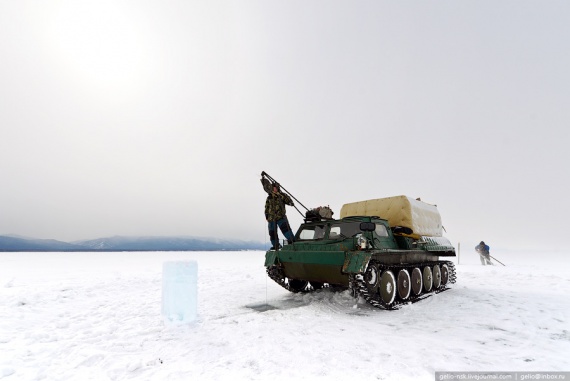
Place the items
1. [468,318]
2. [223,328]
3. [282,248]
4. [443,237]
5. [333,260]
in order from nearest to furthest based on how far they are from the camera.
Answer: [223,328], [468,318], [333,260], [282,248], [443,237]

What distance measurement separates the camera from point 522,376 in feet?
12.5

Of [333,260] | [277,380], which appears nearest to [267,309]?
[333,260]

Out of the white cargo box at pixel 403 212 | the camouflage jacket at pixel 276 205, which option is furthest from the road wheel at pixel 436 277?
the camouflage jacket at pixel 276 205

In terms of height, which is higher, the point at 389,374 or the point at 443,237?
the point at 443,237

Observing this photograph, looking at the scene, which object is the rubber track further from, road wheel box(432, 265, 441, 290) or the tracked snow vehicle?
road wheel box(432, 265, 441, 290)

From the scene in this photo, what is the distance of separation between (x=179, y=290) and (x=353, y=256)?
3945 millimetres

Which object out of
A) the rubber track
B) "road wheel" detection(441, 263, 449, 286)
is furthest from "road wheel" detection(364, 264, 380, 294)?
"road wheel" detection(441, 263, 449, 286)

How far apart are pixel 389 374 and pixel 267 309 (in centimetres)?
447

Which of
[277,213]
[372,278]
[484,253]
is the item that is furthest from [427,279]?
[484,253]

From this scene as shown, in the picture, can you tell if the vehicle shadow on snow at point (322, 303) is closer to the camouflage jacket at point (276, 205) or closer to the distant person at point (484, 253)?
the camouflage jacket at point (276, 205)

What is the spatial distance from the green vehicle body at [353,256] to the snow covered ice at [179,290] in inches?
126

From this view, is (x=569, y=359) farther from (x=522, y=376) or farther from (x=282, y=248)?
(x=282, y=248)

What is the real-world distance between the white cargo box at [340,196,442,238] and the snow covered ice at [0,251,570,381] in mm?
2346

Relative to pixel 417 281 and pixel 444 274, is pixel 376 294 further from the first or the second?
pixel 444 274
